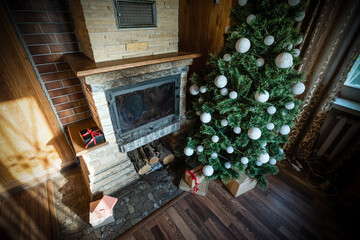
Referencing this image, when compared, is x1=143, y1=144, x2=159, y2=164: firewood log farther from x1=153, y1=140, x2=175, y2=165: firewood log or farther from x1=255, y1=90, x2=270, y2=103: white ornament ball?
x1=255, y1=90, x2=270, y2=103: white ornament ball

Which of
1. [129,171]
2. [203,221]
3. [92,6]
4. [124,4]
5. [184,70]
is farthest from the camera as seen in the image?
[129,171]

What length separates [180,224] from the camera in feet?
5.22

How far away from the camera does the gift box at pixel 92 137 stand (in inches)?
58.1

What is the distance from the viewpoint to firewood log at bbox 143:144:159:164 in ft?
6.56

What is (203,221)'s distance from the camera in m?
1.62

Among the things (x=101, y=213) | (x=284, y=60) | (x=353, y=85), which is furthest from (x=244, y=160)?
(x=353, y=85)

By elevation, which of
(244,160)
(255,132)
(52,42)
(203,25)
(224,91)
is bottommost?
(244,160)

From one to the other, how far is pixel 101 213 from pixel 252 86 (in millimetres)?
1765

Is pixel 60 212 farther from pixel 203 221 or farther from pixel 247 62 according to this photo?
pixel 247 62

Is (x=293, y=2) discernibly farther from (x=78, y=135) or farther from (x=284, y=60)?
(x=78, y=135)

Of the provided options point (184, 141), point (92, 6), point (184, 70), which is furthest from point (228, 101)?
point (92, 6)

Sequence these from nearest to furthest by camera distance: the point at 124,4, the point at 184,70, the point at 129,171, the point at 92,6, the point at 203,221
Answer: the point at 92,6 < the point at 124,4 < the point at 203,221 < the point at 184,70 < the point at 129,171

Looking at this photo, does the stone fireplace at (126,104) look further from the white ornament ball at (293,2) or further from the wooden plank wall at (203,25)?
the white ornament ball at (293,2)

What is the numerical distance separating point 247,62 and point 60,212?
7.33ft
